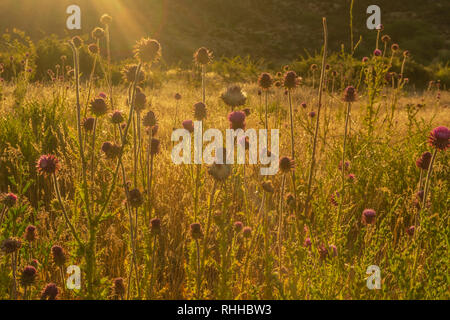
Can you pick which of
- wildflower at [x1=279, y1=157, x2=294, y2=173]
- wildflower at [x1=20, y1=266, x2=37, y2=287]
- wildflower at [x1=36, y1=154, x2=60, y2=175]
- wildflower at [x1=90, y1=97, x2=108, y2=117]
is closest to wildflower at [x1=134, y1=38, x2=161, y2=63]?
wildflower at [x1=90, y1=97, x2=108, y2=117]

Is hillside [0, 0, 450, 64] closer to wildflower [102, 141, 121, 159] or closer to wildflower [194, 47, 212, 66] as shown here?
wildflower [194, 47, 212, 66]

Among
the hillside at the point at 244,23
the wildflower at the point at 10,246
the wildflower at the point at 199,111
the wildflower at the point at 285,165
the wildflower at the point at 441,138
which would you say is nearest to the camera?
the wildflower at the point at 10,246

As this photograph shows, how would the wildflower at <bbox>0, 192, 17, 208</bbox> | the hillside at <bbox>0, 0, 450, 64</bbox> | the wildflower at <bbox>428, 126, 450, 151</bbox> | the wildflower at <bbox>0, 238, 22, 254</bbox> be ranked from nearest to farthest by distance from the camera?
1. the wildflower at <bbox>0, 238, 22, 254</bbox>
2. the wildflower at <bbox>0, 192, 17, 208</bbox>
3. the wildflower at <bbox>428, 126, 450, 151</bbox>
4. the hillside at <bbox>0, 0, 450, 64</bbox>

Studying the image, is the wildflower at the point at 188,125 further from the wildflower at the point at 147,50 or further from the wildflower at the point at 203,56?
the wildflower at the point at 147,50

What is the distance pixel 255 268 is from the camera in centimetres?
188

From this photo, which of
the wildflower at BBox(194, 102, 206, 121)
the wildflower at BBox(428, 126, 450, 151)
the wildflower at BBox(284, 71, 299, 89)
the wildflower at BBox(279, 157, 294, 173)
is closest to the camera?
the wildflower at BBox(428, 126, 450, 151)

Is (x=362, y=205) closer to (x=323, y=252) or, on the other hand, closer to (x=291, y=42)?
(x=323, y=252)

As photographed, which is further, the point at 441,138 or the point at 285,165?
the point at 285,165

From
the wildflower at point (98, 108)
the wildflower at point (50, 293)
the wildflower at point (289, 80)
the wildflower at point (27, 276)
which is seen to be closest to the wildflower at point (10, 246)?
the wildflower at point (27, 276)

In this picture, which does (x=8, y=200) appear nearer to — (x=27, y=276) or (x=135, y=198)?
(x=27, y=276)

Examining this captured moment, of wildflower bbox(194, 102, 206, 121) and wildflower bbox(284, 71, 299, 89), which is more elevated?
wildflower bbox(284, 71, 299, 89)

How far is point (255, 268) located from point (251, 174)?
3.45 ft

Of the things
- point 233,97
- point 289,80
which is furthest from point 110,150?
point 289,80

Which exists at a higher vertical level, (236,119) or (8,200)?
(236,119)
